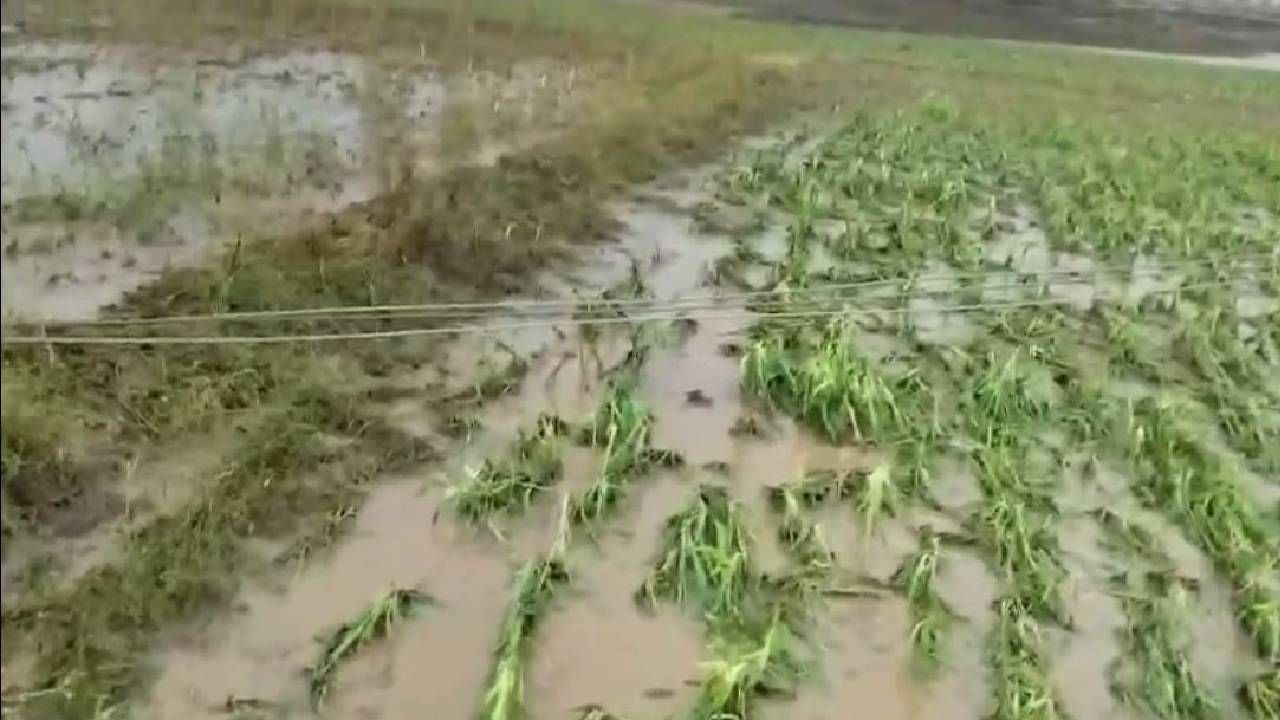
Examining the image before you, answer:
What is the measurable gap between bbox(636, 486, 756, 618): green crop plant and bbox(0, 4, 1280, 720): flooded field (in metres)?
0.02

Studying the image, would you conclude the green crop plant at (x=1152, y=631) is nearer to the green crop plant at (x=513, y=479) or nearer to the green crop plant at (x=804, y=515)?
the green crop plant at (x=804, y=515)

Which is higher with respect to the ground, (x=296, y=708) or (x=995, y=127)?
(x=995, y=127)

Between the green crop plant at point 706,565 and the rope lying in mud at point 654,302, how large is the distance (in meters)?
1.81

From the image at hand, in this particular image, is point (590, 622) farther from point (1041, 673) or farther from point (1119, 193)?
point (1119, 193)

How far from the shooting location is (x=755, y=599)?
4.45m

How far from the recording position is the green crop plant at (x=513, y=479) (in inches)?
192

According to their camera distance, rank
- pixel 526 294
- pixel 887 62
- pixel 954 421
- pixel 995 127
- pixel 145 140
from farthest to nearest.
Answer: pixel 887 62 → pixel 995 127 → pixel 145 140 → pixel 526 294 → pixel 954 421

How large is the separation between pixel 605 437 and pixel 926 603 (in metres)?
1.56

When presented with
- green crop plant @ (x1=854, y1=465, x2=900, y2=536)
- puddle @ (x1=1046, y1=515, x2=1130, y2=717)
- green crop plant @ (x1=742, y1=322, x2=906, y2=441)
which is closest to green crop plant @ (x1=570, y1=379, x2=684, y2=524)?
green crop plant @ (x1=742, y1=322, x2=906, y2=441)

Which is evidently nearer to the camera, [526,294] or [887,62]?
[526,294]

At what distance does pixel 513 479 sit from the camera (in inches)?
196

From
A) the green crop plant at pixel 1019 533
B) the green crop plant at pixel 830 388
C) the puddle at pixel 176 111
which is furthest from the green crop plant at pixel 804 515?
the puddle at pixel 176 111

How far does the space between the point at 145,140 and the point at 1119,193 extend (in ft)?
21.8

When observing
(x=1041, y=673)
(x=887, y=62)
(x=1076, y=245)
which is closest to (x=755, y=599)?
(x=1041, y=673)
